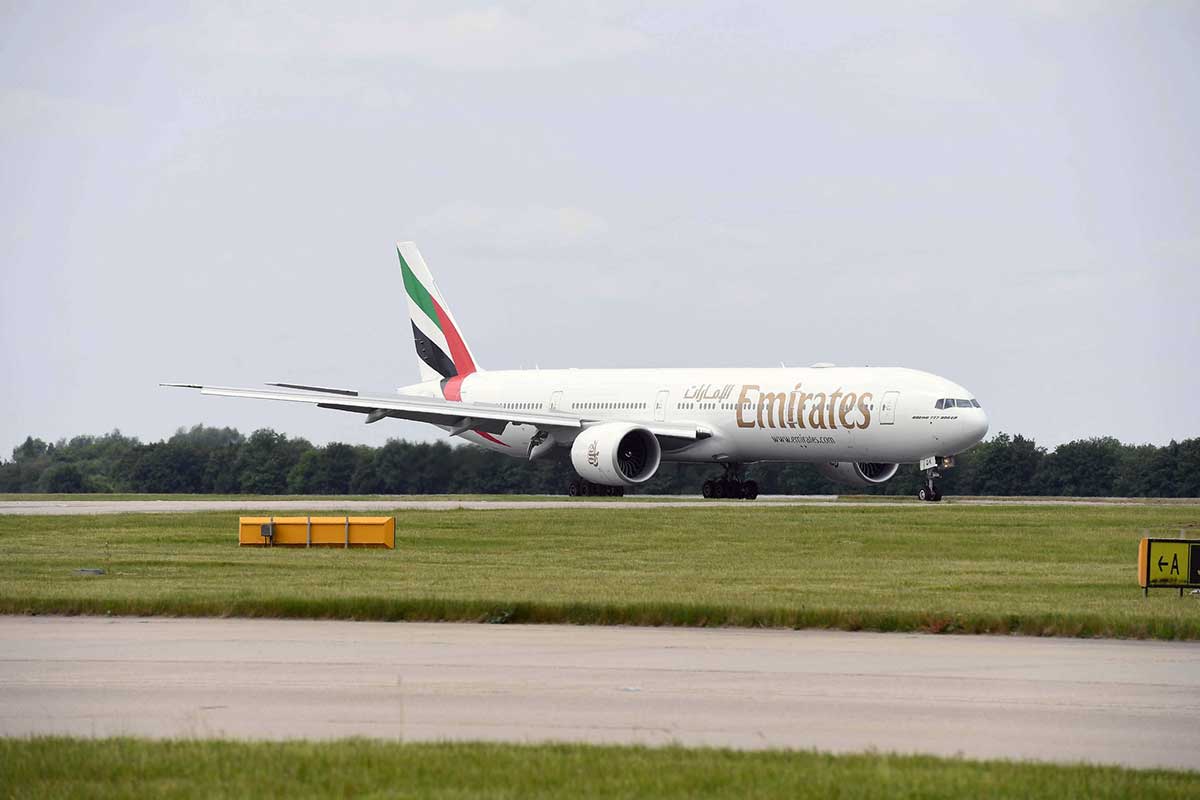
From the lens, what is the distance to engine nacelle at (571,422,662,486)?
169 ft

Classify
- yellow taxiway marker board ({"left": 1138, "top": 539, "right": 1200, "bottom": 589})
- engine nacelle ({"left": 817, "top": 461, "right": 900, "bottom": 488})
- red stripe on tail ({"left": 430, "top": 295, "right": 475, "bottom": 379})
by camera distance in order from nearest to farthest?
yellow taxiway marker board ({"left": 1138, "top": 539, "right": 1200, "bottom": 589}) < engine nacelle ({"left": 817, "top": 461, "right": 900, "bottom": 488}) < red stripe on tail ({"left": 430, "top": 295, "right": 475, "bottom": 379})

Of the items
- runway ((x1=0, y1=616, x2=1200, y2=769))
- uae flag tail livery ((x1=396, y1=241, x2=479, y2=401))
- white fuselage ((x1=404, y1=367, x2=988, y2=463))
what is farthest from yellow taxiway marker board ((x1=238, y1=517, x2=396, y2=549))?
uae flag tail livery ((x1=396, y1=241, x2=479, y2=401))

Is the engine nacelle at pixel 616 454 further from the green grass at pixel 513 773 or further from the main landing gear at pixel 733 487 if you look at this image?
the green grass at pixel 513 773

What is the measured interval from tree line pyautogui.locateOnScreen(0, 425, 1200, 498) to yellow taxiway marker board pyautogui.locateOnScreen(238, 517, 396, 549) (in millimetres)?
30496

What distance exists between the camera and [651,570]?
2694 cm

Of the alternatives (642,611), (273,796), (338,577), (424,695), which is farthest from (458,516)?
(273,796)

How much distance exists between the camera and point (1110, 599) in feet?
71.4

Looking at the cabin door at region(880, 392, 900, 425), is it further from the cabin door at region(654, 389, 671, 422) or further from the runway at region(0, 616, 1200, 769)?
the runway at region(0, 616, 1200, 769)

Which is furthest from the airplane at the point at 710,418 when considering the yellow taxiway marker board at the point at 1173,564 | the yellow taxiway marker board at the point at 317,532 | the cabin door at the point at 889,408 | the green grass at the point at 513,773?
the green grass at the point at 513,773

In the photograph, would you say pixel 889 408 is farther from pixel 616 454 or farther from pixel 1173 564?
pixel 1173 564

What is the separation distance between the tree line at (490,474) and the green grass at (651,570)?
26046mm

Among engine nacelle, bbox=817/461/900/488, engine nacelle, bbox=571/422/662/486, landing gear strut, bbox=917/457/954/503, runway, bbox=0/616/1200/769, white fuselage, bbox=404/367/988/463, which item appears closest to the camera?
runway, bbox=0/616/1200/769

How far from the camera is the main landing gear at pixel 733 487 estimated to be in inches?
2264

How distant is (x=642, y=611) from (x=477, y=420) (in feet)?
125
